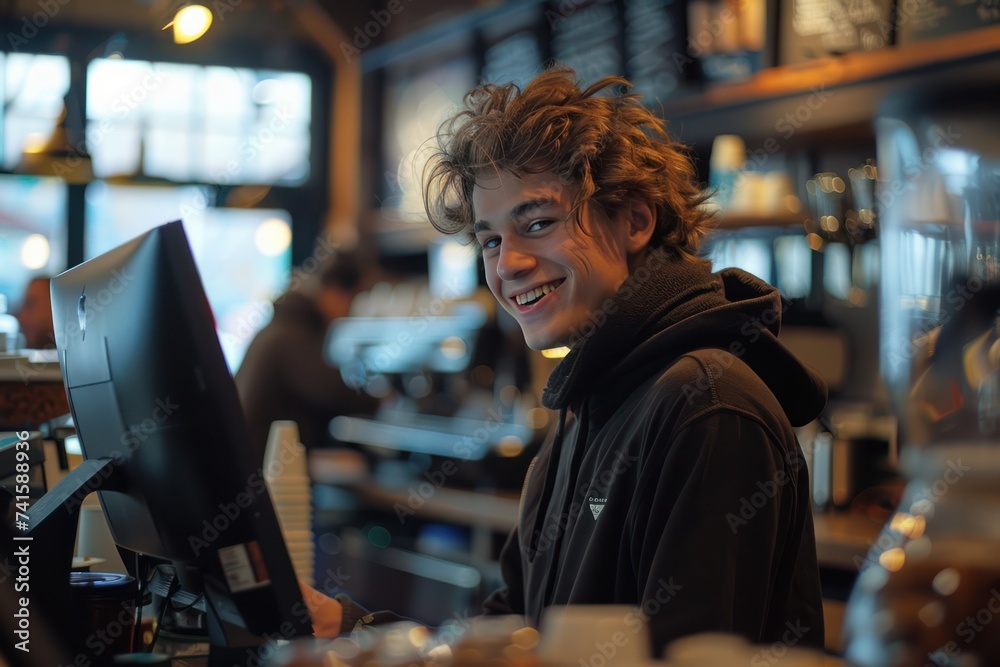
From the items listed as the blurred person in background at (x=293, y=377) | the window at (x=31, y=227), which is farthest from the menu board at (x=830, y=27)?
the window at (x=31, y=227)

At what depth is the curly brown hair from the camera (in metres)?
1.52

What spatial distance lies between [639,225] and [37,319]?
2.24 m

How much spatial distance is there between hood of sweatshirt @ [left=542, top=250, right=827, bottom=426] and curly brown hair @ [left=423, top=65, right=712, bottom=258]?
0.15 m

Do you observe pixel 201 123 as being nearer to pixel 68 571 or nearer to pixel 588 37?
pixel 588 37

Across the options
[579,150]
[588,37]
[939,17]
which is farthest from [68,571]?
[588,37]

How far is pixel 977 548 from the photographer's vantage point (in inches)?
39.1

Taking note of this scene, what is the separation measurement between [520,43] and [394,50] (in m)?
1.23

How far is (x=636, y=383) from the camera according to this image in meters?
1.42

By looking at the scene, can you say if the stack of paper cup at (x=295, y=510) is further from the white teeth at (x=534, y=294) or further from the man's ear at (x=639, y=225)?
the man's ear at (x=639, y=225)

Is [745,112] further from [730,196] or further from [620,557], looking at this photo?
[620,557]

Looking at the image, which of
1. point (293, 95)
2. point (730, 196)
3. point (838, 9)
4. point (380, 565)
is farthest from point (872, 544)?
point (293, 95)

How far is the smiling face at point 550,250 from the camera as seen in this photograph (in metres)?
1.51

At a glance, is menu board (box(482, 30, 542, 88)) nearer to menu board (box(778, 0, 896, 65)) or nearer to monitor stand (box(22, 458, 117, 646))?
menu board (box(778, 0, 896, 65))

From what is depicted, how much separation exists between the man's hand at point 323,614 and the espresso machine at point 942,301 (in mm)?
993
